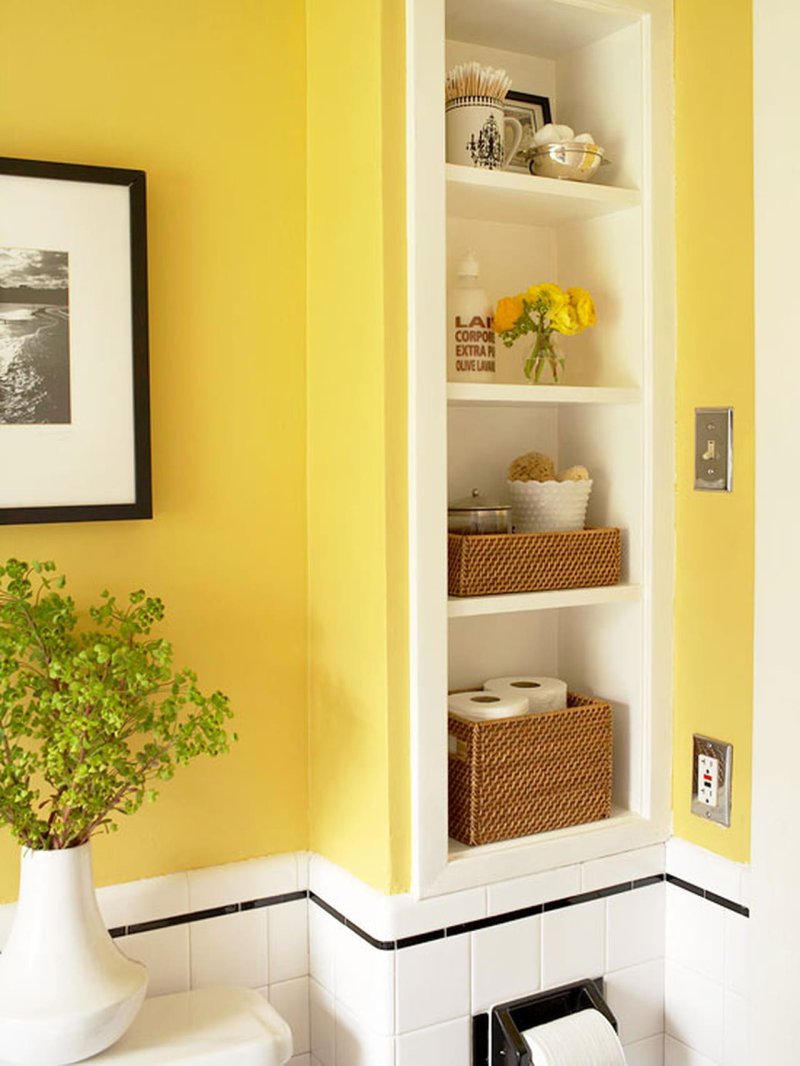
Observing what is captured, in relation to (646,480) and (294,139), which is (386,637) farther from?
(294,139)

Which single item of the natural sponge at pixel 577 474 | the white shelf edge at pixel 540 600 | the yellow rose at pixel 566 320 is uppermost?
the yellow rose at pixel 566 320

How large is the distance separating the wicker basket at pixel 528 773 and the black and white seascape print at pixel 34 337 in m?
0.71

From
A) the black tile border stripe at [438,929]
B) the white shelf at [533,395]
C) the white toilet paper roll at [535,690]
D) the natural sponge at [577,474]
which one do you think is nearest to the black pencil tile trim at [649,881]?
the black tile border stripe at [438,929]

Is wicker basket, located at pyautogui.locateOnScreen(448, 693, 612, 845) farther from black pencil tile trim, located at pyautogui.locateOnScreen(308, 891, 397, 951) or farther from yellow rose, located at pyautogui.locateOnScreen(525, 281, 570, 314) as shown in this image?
yellow rose, located at pyautogui.locateOnScreen(525, 281, 570, 314)

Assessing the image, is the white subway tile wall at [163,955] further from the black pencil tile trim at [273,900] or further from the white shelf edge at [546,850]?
the white shelf edge at [546,850]

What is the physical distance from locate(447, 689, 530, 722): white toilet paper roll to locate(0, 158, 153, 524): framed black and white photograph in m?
0.51

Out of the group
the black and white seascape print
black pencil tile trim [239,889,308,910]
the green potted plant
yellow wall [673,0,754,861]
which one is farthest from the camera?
black pencil tile trim [239,889,308,910]

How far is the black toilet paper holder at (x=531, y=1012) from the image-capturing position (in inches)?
60.5

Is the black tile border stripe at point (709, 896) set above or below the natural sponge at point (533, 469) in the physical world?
below

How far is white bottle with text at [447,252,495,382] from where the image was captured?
1.60 metres

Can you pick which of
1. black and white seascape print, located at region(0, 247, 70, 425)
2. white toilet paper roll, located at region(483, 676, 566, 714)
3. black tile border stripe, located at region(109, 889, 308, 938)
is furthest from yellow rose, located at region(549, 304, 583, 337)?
black tile border stripe, located at region(109, 889, 308, 938)

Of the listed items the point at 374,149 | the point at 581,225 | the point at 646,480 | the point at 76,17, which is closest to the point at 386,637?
the point at 646,480

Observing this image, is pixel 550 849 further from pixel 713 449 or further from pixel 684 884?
pixel 713 449

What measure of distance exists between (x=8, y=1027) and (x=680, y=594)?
1062mm
